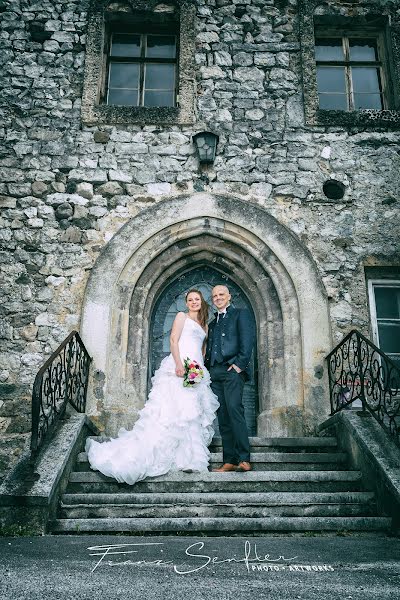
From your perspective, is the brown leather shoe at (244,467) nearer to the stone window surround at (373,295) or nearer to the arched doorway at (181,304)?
the arched doorway at (181,304)

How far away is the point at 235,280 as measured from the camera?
24.1 feet

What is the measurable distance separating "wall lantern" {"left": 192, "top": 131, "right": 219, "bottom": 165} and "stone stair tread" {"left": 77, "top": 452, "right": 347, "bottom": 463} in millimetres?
3914

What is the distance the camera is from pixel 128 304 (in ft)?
22.1

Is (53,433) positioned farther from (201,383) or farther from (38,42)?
(38,42)

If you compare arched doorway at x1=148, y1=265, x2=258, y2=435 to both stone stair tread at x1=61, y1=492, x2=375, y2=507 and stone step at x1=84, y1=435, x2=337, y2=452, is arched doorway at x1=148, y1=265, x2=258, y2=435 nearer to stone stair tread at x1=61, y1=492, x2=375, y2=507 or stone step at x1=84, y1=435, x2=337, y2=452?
stone step at x1=84, y1=435, x2=337, y2=452

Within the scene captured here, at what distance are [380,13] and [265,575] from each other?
8.01m

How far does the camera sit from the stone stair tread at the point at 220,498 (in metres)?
4.29

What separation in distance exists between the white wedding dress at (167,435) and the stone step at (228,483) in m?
0.09

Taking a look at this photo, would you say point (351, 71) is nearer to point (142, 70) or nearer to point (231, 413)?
point (142, 70)

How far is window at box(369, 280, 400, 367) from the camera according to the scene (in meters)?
6.74

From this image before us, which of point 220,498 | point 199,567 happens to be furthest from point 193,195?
point 199,567

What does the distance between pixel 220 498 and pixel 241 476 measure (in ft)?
1.17

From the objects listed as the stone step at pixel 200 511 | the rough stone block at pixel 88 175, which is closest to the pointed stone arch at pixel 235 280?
the rough stone block at pixel 88 175

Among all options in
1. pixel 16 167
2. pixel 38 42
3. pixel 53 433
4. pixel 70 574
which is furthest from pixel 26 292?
→ pixel 70 574
